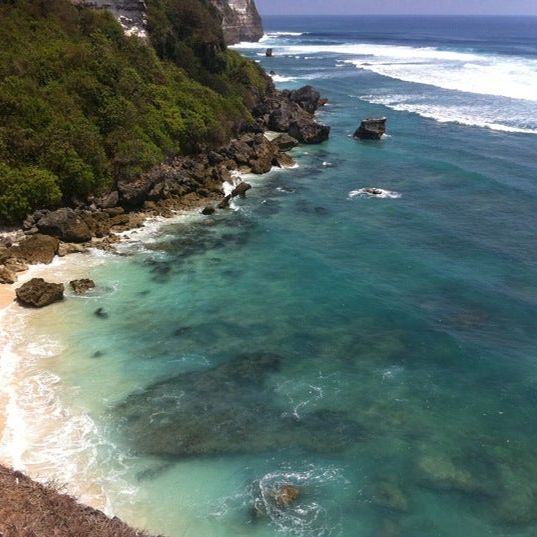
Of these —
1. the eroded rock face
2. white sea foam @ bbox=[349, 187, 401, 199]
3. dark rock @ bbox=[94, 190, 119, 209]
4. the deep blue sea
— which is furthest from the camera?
white sea foam @ bbox=[349, 187, 401, 199]

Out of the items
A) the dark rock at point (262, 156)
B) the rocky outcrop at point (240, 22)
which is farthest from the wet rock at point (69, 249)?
the rocky outcrop at point (240, 22)

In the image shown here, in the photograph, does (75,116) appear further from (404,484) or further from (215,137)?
(404,484)

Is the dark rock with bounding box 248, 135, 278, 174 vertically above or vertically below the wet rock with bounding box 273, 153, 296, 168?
above

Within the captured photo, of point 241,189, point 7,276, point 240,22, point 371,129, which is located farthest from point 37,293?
point 240,22

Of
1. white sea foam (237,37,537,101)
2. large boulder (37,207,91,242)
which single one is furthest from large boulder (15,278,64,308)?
A: white sea foam (237,37,537,101)

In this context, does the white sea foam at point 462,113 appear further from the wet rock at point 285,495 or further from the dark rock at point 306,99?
the wet rock at point 285,495

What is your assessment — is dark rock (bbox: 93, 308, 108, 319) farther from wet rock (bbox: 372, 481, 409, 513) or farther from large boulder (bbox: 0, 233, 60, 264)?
wet rock (bbox: 372, 481, 409, 513)
